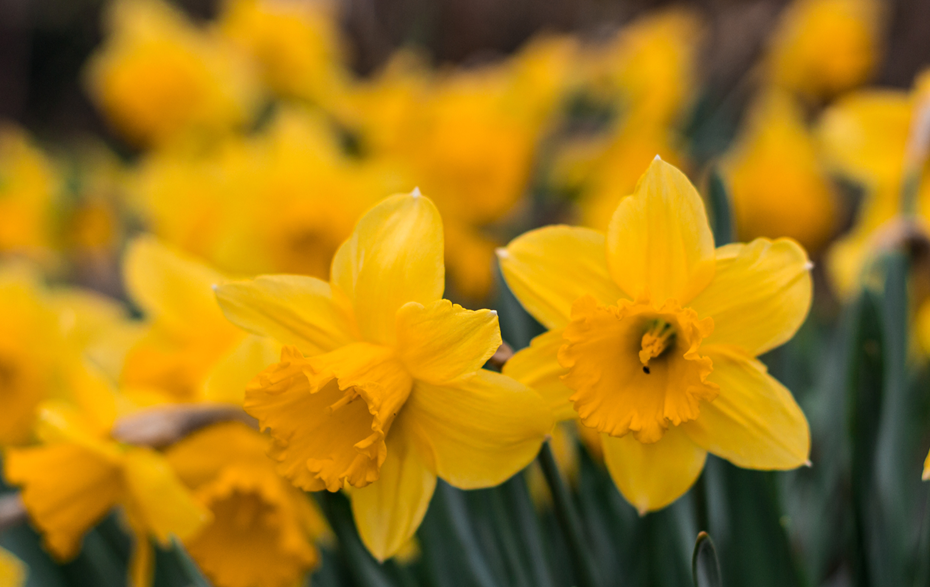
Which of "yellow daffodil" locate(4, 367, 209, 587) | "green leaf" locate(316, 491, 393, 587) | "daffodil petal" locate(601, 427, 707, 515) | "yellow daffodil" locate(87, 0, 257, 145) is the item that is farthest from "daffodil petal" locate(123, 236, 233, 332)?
"yellow daffodil" locate(87, 0, 257, 145)

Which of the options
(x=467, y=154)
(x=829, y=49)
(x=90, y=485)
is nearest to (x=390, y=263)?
(x=90, y=485)

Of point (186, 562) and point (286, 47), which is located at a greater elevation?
point (286, 47)

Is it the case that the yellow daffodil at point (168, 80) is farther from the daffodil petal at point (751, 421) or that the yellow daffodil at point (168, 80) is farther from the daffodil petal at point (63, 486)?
the daffodil petal at point (751, 421)

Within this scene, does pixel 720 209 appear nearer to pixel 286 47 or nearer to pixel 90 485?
pixel 90 485

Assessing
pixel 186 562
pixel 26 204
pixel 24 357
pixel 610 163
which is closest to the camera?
pixel 186 562

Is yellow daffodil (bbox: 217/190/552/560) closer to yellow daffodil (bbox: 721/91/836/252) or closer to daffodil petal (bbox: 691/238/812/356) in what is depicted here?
daffodil petal (bbox: 691/238/812/356)

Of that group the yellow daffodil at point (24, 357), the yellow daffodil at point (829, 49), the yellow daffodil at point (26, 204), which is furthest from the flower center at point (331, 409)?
the yellow daffodil at point (829, 49)

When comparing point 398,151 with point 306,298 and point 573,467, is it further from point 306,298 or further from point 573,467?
point 306,298
